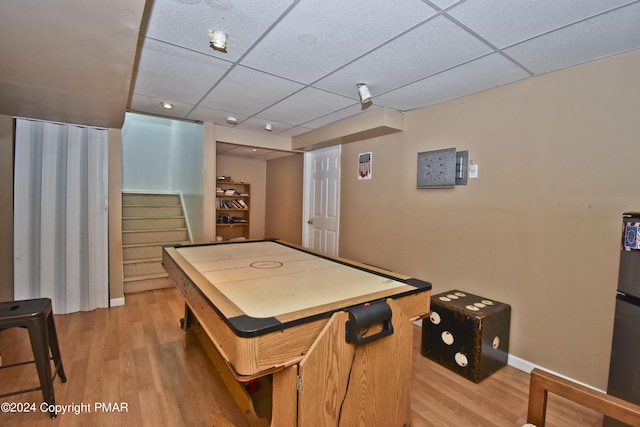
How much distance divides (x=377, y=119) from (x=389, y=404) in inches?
96.9

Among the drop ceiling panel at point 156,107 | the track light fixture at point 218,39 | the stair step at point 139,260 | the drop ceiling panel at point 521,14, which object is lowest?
the stair step at point 139,260

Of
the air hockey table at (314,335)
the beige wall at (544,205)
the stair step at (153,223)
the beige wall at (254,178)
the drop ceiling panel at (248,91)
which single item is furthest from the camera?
the beige wall at (254,178)

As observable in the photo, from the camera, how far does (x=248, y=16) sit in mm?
1487

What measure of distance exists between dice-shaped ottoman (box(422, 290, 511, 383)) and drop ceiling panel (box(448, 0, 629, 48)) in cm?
178

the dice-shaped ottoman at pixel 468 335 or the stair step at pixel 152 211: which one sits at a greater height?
the stair step at pixel 152 211

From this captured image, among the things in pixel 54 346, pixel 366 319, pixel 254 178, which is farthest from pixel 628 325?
pixel 254 178

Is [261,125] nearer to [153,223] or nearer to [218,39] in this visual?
[218,39]

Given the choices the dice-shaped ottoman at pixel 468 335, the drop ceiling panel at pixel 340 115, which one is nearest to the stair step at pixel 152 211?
the drop ceiling panel at pixel 340 115

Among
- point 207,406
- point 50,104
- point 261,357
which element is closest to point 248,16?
point 261,357

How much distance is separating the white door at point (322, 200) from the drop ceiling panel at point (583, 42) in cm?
241

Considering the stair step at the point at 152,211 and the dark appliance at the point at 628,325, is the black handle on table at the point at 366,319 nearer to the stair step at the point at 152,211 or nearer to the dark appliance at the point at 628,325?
the dark appliance at the point at 628,325

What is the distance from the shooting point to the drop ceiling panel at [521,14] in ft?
4.39

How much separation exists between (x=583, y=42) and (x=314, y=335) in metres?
2.17

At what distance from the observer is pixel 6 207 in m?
2.81
